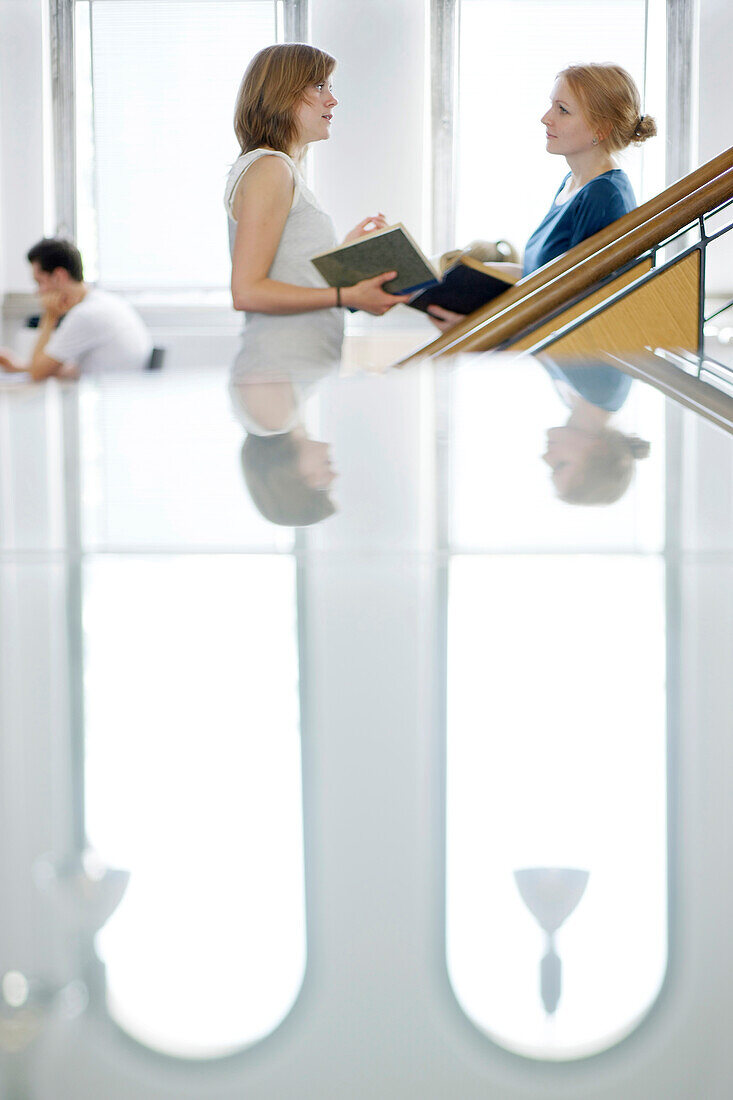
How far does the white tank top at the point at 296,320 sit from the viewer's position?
2.23 meters

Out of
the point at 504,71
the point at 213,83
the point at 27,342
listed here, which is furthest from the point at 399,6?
the point at 27,342

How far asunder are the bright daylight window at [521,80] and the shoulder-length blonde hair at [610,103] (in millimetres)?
4658

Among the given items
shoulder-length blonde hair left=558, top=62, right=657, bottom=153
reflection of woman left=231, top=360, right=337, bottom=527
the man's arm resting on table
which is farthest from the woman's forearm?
→ the man's arm resting on table

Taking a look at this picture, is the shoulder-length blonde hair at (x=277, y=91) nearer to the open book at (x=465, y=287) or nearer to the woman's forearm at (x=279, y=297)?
the woman's forearm at (x=279, y=297)

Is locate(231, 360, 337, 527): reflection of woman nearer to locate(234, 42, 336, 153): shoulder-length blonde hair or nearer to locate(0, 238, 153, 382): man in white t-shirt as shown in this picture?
locate(234, 42, 336, 153): shoulder-length blonde hair

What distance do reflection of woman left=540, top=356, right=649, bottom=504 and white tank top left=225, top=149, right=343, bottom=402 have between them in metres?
0.89

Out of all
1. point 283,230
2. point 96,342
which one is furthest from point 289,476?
point 96,342

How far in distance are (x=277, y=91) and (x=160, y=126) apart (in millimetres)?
5321

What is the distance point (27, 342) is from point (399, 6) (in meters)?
3.25

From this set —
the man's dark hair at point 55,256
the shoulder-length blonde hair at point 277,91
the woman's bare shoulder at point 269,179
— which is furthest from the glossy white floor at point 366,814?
the man's dark hair at point 55,256

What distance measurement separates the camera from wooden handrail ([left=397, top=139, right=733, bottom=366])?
2.16m

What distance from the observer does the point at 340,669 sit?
19.3 inches

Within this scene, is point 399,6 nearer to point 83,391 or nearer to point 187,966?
point 83,391

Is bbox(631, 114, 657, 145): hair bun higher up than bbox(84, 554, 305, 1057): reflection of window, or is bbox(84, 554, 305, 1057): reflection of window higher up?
bbox(631, 114, 657, 145): hair bun
